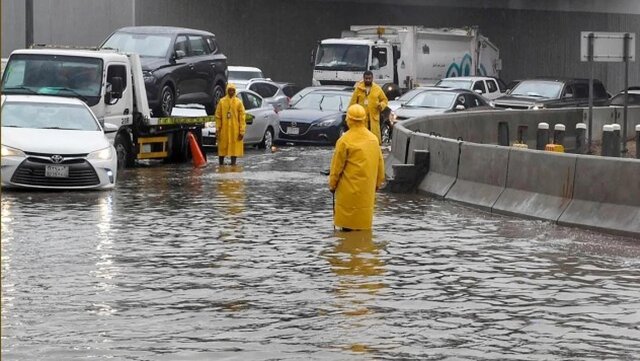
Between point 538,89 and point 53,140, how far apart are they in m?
24.9

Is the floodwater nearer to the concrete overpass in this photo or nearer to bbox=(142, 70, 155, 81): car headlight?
bbox=(142, 70, 155, 81): car headlight

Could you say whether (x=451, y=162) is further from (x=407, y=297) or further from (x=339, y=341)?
(x=339, y=341)

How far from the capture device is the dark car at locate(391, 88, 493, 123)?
37.1 m

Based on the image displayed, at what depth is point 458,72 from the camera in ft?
168

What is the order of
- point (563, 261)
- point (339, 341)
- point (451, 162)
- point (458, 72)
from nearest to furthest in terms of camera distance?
point (339, 341)
point (563, 261)
point (451, 162)
point (458, 72)

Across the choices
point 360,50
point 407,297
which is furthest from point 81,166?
point 360,50

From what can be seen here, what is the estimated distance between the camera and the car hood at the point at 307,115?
36875 millimetres

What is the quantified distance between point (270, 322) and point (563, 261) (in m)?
4.46

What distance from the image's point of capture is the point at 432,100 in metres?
38.2

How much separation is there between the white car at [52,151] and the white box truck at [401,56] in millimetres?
23952

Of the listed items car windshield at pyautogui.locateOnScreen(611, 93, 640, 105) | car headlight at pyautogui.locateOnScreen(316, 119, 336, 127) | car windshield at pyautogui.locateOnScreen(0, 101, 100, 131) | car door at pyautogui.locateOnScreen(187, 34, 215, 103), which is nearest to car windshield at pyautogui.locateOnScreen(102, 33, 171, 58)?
car door at pyautogui.locateOnScreen(187, 34, 215, 103)

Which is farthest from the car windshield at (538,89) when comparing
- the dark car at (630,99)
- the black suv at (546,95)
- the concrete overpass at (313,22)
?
the concrete overpass at (313,22)

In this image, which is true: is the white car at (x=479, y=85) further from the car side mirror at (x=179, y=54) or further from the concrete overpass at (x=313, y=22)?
the car side mirror at (x=179, y=54)

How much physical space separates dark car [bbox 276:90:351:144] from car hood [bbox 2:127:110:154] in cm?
1523
